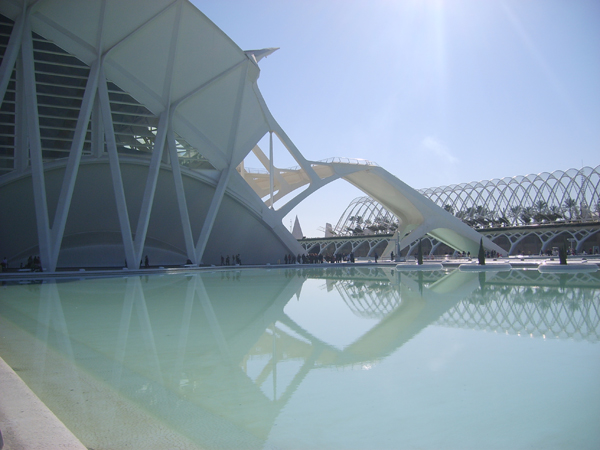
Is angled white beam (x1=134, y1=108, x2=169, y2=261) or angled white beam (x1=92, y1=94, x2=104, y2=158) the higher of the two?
angled white beam (x1=92, y1=94, x2=104, y2=158)

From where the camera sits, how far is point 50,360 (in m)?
3.92

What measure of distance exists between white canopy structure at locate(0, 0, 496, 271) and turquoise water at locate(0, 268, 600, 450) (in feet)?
42.9

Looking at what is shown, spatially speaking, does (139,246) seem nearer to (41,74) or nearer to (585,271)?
(41,74)

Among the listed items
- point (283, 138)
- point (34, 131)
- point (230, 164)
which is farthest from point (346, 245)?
Answer: point (34, 131)

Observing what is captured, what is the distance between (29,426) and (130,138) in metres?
23.7

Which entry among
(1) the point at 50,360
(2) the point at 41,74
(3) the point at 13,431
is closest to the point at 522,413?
(3) the point at 13,431

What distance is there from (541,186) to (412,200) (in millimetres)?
27247

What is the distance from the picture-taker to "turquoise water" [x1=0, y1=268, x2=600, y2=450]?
2.47 m

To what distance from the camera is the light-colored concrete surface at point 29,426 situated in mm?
1962

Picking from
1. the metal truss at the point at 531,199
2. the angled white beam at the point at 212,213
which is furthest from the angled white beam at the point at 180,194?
the metal truss at the point at 531,199

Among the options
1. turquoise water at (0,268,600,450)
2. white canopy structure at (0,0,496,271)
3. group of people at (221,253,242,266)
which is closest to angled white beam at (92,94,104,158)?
white canopy structure at (0,0,496,271)

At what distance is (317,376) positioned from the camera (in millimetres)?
3611

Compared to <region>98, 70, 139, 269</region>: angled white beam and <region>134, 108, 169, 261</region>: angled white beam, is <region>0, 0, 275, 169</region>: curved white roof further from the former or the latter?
<region>134, 108, 169, 261</region>: angled white beam

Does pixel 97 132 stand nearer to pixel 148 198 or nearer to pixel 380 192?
pixel 148 198
